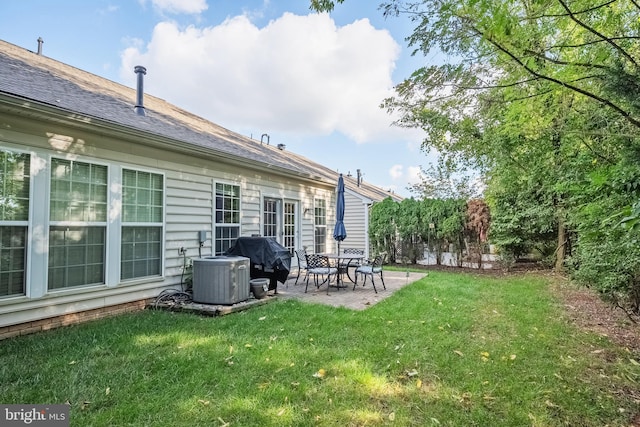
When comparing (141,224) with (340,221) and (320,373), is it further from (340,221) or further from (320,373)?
(340,221)

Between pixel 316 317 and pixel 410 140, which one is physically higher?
pixel 410 140

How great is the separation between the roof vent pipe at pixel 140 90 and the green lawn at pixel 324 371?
4302 mm

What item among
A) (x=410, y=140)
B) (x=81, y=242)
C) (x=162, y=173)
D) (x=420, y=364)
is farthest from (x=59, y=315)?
(x=410, y=140)

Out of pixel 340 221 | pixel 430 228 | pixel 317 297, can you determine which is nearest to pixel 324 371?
pixel 317 297

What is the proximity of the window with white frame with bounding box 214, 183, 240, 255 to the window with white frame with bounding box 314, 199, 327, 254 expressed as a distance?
3745 millimetres

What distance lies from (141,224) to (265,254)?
2.33 metres

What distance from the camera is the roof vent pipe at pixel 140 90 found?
23.1 feet

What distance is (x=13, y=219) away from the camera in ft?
14.1

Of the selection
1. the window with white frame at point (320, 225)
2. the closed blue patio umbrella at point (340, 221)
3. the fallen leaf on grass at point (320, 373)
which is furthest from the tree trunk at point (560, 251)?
the fallen leaf on grass at point (320, 373)

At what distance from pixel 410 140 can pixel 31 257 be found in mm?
12585

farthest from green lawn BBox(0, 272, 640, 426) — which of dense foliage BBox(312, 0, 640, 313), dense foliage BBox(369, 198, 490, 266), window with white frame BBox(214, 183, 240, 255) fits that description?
dense foliage BBox(369, 198, 490, 266)

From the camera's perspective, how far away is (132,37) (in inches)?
372

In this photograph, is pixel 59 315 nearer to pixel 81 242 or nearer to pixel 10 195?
pixel 81 242

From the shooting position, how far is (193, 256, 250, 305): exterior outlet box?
5.78 meters
